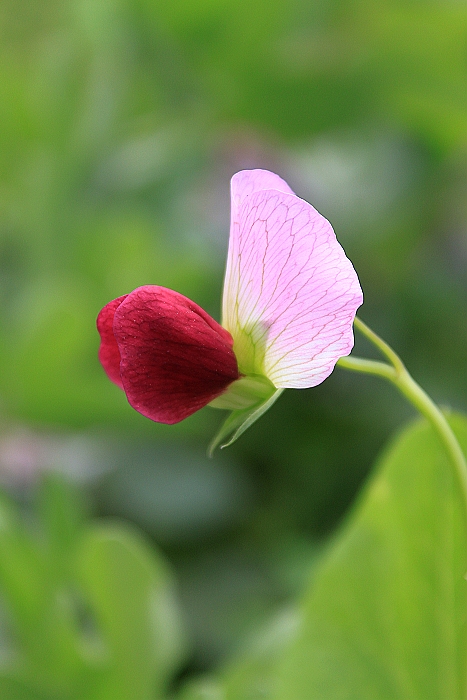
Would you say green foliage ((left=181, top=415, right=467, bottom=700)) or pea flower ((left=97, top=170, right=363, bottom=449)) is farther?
green foliage ((left=181, top=415, right=467, bottom=700))

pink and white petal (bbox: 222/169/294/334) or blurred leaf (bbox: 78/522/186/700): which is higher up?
pink and white petal (bbox: 222/169/294/334)

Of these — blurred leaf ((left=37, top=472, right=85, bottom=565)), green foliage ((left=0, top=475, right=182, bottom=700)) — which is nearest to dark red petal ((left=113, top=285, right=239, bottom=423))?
green foliage ((left=0, top=475, right=182, bottom=700))

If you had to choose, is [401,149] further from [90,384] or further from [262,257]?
[262,257]

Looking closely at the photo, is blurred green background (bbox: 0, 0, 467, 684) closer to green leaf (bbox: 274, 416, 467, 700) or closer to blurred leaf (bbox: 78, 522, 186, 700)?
blurred leaf (bbox: 78, 522, 186, 700)

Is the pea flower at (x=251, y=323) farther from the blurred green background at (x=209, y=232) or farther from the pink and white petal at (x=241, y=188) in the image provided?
the blurred green background at (x=209, y=232)

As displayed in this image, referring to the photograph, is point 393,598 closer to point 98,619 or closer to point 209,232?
point 98,619

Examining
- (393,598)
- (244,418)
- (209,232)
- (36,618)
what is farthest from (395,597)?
(209,232)
